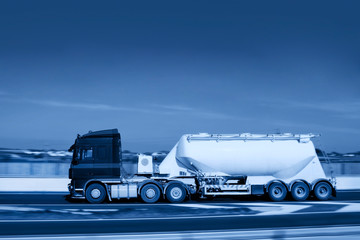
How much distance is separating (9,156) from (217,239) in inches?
599

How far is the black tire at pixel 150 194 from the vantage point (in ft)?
49.9

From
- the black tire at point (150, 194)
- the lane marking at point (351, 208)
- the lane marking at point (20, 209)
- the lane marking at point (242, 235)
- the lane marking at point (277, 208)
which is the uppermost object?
the black tire at point (150, 194)

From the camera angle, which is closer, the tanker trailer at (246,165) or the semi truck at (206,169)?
the semi truck at (206,169)

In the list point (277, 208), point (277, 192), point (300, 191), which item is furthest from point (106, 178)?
point (300, 191)

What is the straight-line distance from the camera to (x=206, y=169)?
15875mm

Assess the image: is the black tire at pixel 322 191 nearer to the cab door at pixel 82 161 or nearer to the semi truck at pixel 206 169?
the semi truck at pixel 206 169

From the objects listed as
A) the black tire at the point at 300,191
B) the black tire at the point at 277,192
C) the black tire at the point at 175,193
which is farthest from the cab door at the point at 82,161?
the black tire at the point at 300,191

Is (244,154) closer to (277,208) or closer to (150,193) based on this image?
(277,208)

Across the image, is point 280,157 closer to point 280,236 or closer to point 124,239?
point 280,236

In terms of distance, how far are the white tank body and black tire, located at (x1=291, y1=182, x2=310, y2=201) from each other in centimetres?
52

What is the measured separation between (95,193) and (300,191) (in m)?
8.33

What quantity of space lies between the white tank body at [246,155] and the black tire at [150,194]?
114 cm

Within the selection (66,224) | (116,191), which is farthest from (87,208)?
(66,224)

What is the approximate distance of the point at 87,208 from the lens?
43.7ft
